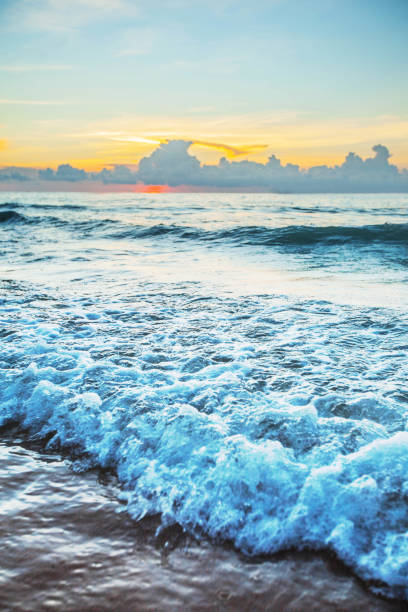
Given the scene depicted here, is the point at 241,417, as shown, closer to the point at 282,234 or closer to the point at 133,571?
the point at 133,571

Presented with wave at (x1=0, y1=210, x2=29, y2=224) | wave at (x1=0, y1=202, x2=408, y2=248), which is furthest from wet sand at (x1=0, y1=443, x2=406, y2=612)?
wave at (x1=0, y1=210, x2=29, y2=224)

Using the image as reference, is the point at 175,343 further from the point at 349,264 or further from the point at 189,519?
the point at 349,264

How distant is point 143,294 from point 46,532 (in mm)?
5344

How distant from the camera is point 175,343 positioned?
4785 mm

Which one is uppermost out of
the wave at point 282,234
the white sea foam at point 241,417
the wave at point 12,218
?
the wave at point 12,218

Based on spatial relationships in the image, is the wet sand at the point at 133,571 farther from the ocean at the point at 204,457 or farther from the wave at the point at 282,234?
the wave at the point at 282,234

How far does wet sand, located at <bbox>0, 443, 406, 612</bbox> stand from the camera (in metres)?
1.76

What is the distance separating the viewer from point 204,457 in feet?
8.57

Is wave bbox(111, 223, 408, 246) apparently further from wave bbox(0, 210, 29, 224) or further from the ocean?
wave bbox(0, 210, 29, 224)

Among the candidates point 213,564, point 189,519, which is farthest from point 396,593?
point 189,519

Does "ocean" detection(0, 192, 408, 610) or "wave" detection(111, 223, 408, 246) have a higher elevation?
"wave" detection(111, 223, 408, 246)

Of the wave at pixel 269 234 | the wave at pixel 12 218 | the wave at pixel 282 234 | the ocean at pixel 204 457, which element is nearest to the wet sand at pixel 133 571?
the ocean at pixel 204 457

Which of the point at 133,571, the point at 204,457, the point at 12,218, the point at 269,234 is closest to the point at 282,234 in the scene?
the point at 269,234

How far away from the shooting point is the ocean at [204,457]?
1.88m
